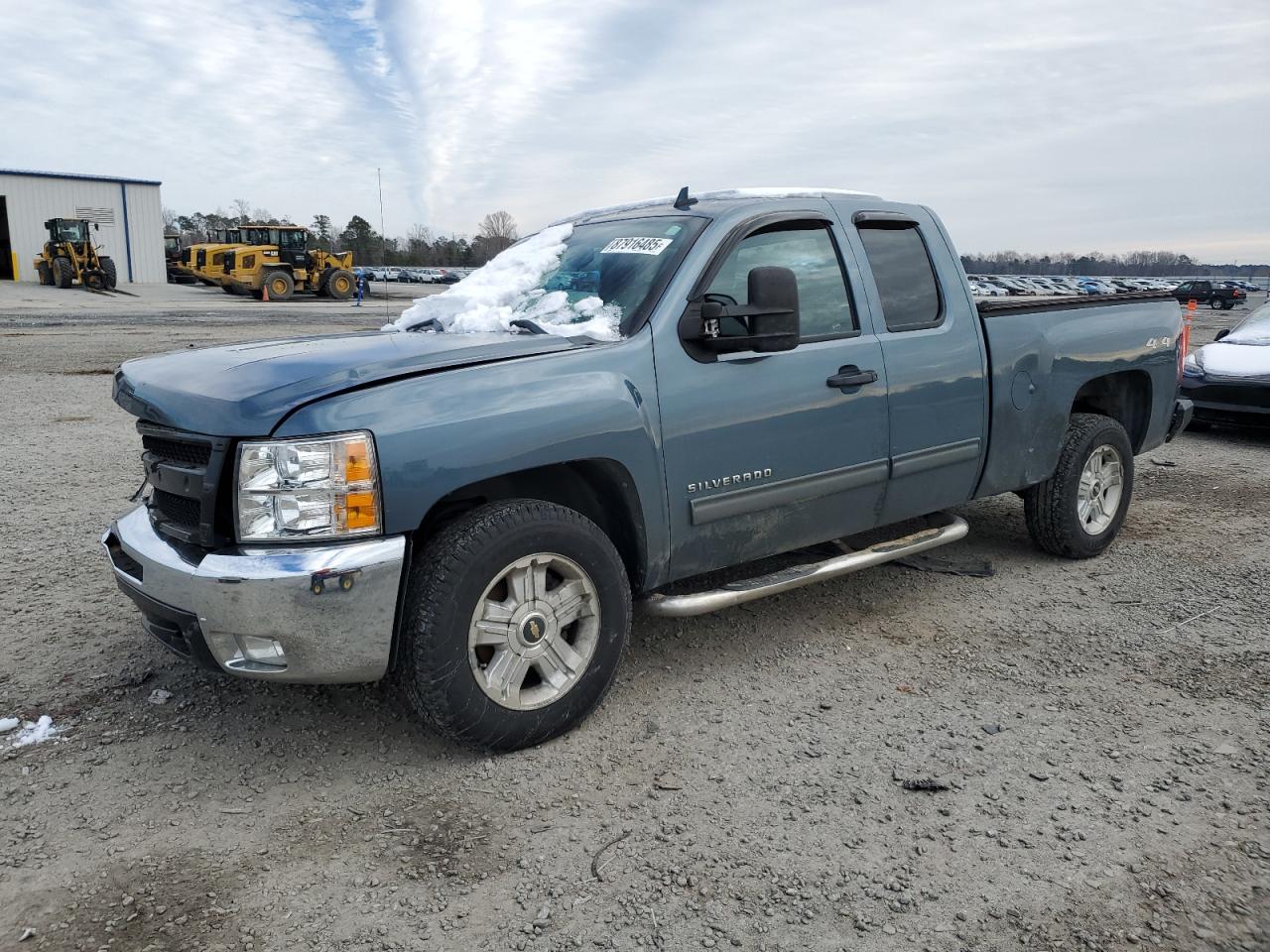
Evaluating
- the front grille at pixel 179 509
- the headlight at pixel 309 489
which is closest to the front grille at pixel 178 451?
the front grille at pixel 179 509

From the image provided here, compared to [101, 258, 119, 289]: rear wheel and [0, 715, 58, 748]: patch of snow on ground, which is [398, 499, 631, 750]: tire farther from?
[101, 258, 119, 289]: rear wheel

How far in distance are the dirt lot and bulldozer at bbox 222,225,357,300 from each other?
3191 cm

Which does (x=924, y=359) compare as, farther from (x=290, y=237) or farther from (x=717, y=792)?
(x=290, y=237)

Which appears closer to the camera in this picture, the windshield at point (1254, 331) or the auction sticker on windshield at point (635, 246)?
the auction sticker on windshield at point (635, 246)

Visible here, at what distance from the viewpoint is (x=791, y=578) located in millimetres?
4008

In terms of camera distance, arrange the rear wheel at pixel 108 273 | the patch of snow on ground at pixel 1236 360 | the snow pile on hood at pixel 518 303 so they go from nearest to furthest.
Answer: the snow pile on hood at pixel 518 303 → the patch of snow on ground at pixel 1236 360 → the rear wheel at pixel 108 273

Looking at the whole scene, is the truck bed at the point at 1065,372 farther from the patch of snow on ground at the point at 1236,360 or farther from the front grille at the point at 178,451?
the patch of snow on ground at the point at 1236,360

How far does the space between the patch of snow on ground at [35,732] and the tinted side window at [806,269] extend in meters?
2.99

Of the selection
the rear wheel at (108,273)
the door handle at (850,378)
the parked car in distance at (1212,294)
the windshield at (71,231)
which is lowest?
the door handle at (850,378)

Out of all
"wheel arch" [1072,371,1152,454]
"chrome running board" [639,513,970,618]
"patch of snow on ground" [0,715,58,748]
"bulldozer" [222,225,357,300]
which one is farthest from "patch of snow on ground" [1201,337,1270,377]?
"bulldozer" [222,225,357,300]

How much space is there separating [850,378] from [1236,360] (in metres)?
7.49

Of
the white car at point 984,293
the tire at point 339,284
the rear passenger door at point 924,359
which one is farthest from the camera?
the tire at point 339,284

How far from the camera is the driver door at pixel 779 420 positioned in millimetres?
3684

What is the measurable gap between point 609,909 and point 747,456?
1787 millimetres
